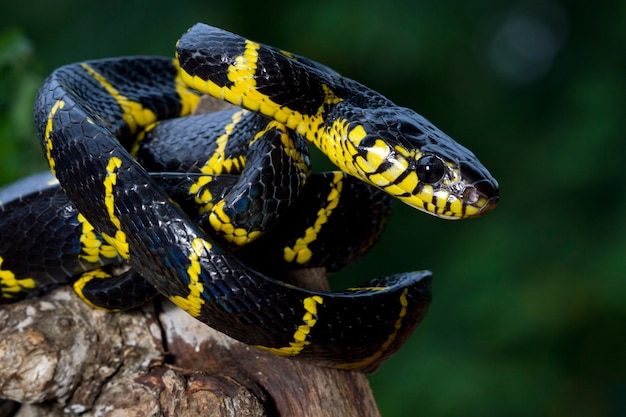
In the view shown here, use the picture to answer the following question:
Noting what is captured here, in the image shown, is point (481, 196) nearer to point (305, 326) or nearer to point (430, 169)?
point (430, 169)

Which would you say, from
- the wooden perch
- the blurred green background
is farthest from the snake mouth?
the blurred green background

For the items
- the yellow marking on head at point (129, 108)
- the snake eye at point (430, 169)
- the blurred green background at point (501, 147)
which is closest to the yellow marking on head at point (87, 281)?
the yellow marking on head at point (129, 108)

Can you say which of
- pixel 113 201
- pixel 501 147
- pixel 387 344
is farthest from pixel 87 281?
pixel 501 147

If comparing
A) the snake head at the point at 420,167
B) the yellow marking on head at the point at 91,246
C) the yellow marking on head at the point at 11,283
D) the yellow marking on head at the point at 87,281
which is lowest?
the yellow marking on head at the point at 11,283

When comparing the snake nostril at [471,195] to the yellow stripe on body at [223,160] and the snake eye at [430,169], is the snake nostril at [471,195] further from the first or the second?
the yellow stripe on body at [223,160]

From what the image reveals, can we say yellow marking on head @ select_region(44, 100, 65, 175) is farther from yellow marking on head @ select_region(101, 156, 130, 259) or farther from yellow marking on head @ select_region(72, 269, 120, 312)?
yellow marking on head @ select_region(72, 269, 120, 312)

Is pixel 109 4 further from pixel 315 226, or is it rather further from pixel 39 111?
pixel 315 226

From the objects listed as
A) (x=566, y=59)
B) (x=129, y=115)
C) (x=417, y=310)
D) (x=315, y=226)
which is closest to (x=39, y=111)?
(x=129, y=115)
